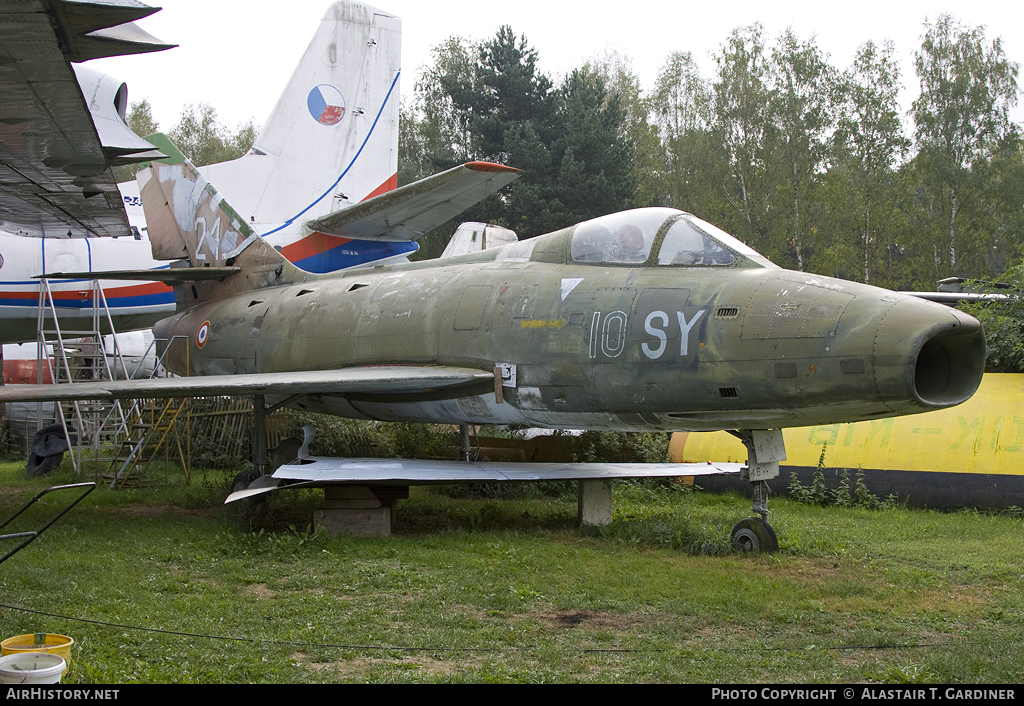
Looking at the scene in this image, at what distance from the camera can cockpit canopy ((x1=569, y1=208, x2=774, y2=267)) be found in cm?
759

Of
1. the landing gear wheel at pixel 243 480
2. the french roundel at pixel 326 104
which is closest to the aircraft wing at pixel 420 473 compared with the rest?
the landing gear wheel at pixel 243 480

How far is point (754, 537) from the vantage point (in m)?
7.64

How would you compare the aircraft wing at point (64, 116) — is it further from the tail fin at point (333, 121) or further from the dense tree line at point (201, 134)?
the dense tree line at point (201, 134)

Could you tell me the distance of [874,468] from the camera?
10.5 metres

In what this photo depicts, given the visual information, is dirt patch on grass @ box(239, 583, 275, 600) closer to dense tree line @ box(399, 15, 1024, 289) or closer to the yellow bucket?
the yellow bucket

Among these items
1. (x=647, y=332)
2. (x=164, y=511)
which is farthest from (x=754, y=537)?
(x=164, y=511)

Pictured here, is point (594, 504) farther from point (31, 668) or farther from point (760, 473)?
point (31, 668)

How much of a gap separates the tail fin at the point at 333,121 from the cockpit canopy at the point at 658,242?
11.2 metres

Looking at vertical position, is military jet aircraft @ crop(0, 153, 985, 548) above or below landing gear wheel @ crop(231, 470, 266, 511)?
above

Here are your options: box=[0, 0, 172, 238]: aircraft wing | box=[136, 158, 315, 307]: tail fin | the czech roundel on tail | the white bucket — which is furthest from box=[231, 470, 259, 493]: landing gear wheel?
the czech roundel on tail

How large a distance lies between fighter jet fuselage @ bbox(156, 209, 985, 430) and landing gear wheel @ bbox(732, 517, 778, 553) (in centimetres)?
110

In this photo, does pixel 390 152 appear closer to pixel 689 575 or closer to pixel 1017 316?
pixel 1017 316

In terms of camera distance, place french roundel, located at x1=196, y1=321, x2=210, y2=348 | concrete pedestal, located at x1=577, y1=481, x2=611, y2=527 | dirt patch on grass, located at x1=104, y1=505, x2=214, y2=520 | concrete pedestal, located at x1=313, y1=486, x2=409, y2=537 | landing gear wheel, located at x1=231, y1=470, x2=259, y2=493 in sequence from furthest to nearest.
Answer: french roundel, located at x1=196, y1=321, x2=210, y2=348 → dirt patch on grass, located at x1=104, y1=505, x2=214, y2=520 → landing gear wheel, located at x1=231, y1=470, x2=259, y2=493 → concrete pedestal, located at x1=577, y1=481, x2=611, y2=527 → concrete pedestal, located at x1=313, y1=486, x2=409, y2=537

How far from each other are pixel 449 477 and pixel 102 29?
5.01m
